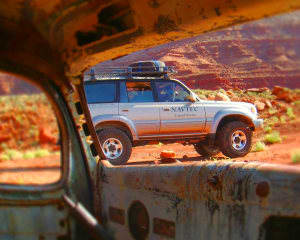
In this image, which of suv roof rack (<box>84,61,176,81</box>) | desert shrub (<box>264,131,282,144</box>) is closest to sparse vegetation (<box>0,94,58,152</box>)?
suv roof rack (<box>84,61,176,81</box>)

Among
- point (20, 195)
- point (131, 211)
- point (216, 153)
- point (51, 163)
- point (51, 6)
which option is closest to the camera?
point (51, 6)

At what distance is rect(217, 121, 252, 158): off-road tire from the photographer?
6559mm

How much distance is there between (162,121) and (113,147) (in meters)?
1.15

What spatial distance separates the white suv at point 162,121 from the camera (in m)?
6.84

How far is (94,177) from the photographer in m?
3.10

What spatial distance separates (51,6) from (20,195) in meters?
0.99

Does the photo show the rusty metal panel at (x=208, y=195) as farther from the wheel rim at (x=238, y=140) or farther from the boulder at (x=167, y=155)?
the wheel rim at (x=238, y=140)

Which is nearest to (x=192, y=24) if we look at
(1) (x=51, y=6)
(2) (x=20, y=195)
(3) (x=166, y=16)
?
(3) (x=166, y=16)

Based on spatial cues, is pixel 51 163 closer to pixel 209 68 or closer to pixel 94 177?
pixel 94 177

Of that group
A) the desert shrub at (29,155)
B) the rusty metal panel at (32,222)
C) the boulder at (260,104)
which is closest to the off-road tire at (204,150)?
the boulder at (260,104)

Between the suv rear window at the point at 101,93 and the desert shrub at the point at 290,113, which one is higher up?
the suv rear window at the point at 101,93

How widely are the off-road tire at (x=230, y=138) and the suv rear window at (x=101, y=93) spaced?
188cm

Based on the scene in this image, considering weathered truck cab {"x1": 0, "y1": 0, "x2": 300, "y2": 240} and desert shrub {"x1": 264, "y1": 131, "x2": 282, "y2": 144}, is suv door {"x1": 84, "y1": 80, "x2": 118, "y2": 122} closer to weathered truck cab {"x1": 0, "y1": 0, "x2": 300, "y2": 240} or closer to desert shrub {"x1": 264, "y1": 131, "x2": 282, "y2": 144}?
desert shrub {"x1": 264, "y1": 131, "x2": 282, "y2": 144}

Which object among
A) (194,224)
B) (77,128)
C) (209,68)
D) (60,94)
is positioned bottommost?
(194,224)
